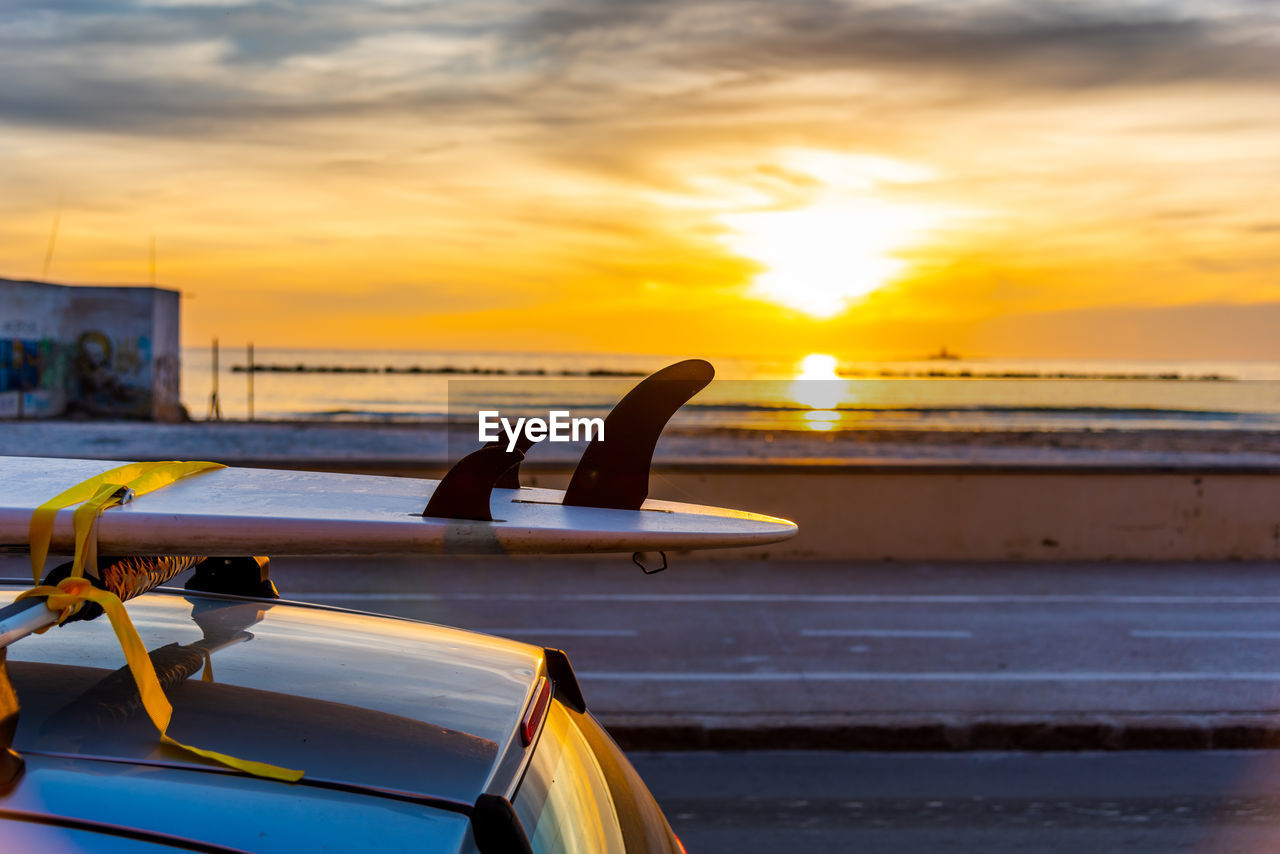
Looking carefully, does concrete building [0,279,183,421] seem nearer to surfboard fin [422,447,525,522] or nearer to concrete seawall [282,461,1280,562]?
concrete seawall [282,461,1280,562]

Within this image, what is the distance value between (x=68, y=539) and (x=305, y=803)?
1.89ft

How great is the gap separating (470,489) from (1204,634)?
918 cm

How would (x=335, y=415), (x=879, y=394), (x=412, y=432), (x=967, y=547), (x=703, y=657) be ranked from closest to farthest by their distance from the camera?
1. (x=703, y=657)
2. (x=967, y=547)
3. (x=412, y=432)
4. (x=335, y=415)
5. (x=879, y=394)

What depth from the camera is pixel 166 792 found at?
59.3 inches

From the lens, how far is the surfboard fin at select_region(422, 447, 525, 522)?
1938 mm

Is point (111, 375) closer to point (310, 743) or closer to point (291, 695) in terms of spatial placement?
point (291, 695)

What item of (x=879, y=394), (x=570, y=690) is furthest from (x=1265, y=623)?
(x=879, y=394)

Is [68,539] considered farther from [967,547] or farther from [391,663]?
[967,547]

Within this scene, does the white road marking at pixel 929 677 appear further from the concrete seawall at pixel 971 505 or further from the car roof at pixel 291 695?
the car roof at pixel 291 695

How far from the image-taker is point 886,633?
932cm

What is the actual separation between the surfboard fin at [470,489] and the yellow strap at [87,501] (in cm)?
51

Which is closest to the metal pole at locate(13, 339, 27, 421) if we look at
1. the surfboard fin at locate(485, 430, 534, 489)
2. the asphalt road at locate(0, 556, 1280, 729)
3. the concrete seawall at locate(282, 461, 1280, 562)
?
the asphalt road at locate(0, 556, 1280, 729)

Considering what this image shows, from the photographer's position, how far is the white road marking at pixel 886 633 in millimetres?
9195

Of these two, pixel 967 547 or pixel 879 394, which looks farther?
pixel 879 394
